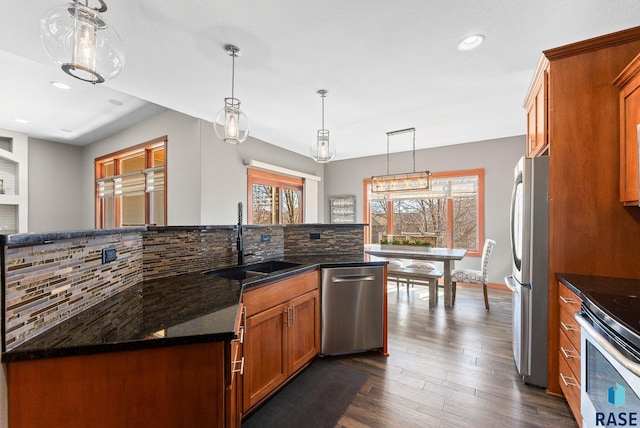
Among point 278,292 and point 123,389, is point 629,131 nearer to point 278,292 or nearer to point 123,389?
point 278,292

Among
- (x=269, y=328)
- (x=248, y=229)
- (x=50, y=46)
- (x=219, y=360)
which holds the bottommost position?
(x=269, y=328)

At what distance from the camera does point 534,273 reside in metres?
2.04

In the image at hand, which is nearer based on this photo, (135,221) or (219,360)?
(219,360)

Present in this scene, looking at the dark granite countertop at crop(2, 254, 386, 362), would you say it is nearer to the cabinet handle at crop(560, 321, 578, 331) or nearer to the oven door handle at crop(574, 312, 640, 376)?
the oven door handle at crop(574, 312, 640, 376)

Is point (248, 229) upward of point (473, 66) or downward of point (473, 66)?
downward

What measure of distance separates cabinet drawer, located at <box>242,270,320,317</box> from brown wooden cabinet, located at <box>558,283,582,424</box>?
1.73 metres

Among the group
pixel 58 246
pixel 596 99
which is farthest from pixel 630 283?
pixel 58 246

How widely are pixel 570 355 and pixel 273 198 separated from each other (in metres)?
4.65

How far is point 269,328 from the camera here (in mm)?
1828

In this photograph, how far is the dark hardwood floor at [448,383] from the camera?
5.66 feet

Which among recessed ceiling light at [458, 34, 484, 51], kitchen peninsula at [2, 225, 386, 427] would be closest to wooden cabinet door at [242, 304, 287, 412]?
kitchen peninsula at [2, 225, 386, 427]

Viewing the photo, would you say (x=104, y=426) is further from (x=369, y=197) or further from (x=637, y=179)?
(x=369, y=197)

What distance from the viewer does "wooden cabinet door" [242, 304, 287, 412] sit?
1.66 metres

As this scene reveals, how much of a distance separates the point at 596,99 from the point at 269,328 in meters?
2.76
